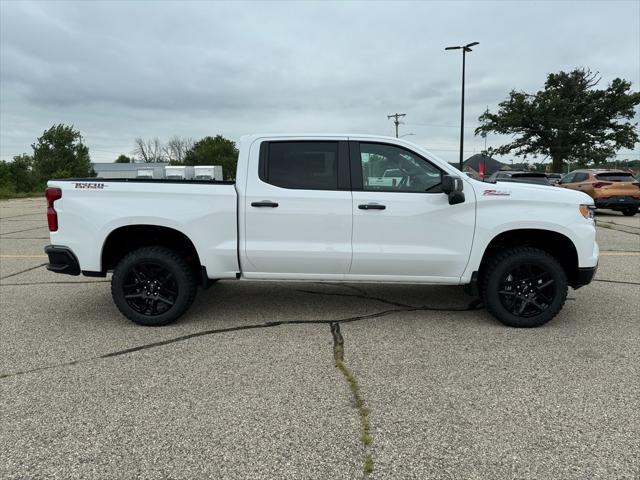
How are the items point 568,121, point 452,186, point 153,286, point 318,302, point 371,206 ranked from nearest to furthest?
point 452,186 → point 371,206 → point 153,286 → point 318,302 → point 568,121

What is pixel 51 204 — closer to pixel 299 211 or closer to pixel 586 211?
pixel 299 211

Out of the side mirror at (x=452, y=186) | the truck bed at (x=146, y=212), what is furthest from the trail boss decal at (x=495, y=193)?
the truck bed at (x=146, y=212)

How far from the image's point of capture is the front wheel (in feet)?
14.2

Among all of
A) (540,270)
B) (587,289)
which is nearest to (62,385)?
(540,270)

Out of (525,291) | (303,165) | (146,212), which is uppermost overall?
(303,165)

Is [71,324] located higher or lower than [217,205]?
lower

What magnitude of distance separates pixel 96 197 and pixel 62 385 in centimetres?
180

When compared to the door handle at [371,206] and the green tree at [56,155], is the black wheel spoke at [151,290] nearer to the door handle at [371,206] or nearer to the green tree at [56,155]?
the door handle at [371,206]

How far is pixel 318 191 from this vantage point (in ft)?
14.1

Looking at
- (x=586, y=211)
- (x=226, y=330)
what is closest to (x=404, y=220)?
(x=586, y=211)

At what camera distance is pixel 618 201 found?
15.3 meters

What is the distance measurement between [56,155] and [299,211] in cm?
5296

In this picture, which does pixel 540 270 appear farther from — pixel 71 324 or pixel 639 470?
pixel 71 324

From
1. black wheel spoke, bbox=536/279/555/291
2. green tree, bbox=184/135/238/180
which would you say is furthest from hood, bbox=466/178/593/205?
green tree, bbox=184/135/238/180
